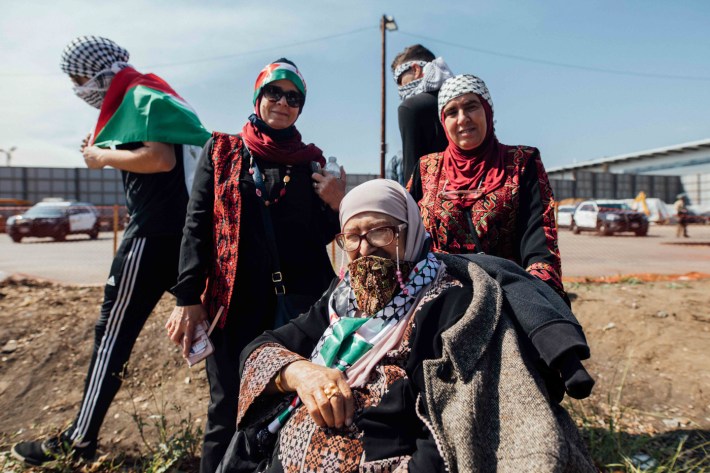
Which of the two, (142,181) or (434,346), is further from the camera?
(142,181)

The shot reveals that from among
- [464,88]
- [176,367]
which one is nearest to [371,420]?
[464,88]

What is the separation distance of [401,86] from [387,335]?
1.81 metres

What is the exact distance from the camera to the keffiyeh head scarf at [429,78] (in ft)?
9.28

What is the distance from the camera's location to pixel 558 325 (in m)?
1.44

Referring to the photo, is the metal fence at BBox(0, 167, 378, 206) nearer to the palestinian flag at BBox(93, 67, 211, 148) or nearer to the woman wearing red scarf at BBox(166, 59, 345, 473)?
the palestinian flag at BBox(93, 67, 211, 148)

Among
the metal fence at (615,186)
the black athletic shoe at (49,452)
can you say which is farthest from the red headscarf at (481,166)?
the metal fence at (615,186)

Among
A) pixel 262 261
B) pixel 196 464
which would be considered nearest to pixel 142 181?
pixel 262 261

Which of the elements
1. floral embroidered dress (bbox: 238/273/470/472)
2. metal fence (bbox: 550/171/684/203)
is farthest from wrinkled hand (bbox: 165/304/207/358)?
metal fence (bbox: 550/171/684/203)

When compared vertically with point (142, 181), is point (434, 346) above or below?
below

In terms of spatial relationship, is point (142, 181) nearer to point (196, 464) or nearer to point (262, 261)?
point (262, 261)

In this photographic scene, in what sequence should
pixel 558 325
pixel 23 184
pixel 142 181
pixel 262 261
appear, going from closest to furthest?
1. pixel 558 325
2. pixel 262 261
3. pixel 142 181
4. pixel 23 184

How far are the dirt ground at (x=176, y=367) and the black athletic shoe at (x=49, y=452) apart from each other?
1.24ft

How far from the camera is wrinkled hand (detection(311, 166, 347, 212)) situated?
239 centimetres

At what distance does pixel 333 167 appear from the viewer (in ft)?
8.36
